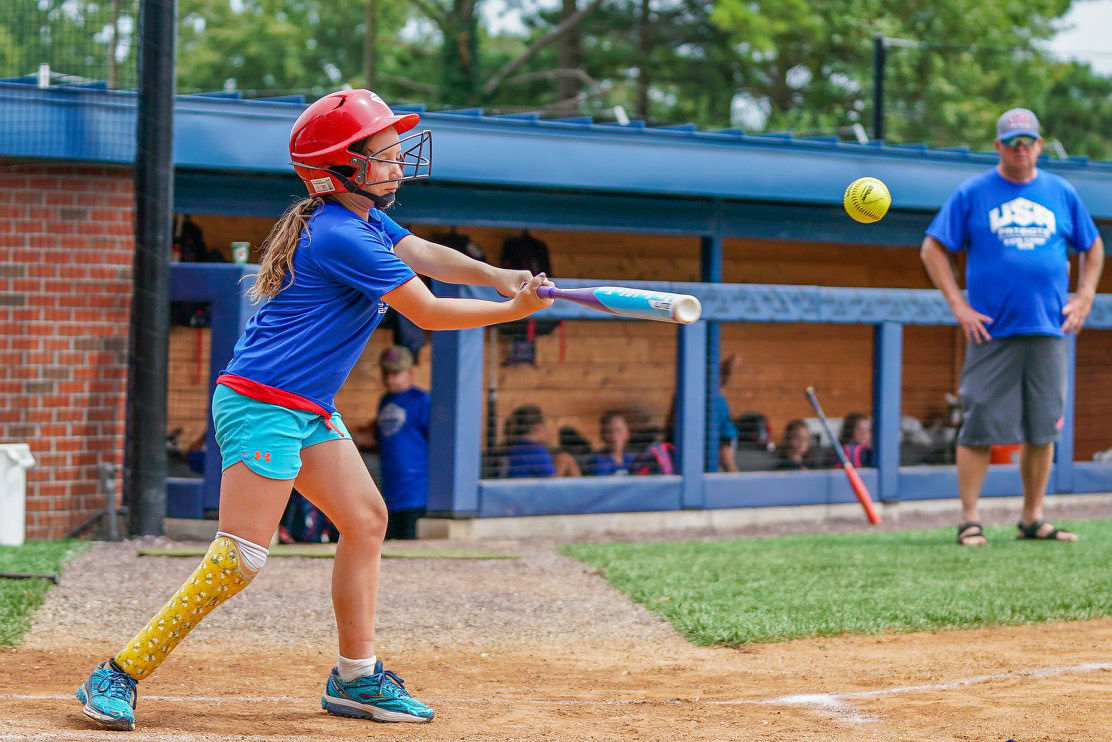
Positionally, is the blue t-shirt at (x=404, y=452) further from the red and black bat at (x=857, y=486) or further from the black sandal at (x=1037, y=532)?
the black sandal at (x=1037, y=532)

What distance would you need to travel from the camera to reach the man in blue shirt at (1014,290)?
23.3ft

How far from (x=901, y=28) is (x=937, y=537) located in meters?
21.2

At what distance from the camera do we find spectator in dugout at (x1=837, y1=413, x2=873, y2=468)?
928cm

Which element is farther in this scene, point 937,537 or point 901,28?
point 901,28

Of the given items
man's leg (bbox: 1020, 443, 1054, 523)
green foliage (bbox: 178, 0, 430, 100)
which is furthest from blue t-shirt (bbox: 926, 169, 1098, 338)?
green foliage (bbox: 178, 0, 430, 100)

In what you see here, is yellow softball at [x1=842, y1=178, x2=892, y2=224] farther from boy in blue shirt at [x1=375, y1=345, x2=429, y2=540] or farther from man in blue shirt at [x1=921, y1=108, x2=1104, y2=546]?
boy in blue shirt at [x1=375, y1=345, x2=429, y2=540]

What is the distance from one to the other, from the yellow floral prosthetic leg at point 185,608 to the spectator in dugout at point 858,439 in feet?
20.6

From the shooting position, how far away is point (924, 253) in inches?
284

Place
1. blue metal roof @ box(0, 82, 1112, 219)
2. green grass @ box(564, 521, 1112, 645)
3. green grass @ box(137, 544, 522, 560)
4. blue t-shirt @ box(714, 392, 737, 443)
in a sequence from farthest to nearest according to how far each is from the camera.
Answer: blue t-shirt @ box(714, 392, 737, 443) → blue metal roof @ box(0, 82, 1112, 219) → green grass @ box(137, 544, 522, 560) → green grass @ box(564, 521, 1112, 645)

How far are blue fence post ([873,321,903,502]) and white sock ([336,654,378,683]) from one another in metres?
5.92

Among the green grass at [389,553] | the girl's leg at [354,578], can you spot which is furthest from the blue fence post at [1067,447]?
the girl's leg at [354,578]

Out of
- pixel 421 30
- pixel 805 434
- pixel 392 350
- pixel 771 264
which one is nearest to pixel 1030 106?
pixel 421 30

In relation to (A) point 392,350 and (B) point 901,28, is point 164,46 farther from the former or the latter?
(B) point 901,28

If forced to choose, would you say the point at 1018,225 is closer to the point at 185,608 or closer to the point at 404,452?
the point at 404,452
